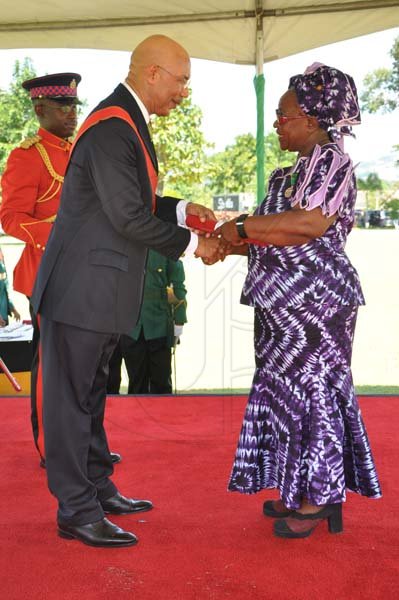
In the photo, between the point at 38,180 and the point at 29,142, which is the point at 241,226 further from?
the point at 29,142

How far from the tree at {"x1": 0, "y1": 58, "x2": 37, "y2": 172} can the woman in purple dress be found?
1811cm

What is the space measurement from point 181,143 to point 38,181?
1061cm

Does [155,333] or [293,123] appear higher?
[293,123]

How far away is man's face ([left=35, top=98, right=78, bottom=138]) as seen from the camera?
3.80 meters

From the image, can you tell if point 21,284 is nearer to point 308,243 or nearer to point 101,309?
point 101,309

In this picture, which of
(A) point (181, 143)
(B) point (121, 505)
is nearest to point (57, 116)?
(B) point (121, 505)

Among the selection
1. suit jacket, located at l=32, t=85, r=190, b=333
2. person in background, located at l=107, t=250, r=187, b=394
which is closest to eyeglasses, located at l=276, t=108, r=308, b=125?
suit jacket, located at l=32, t=85, r=190, b=333

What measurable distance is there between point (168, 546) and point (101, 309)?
908 mm

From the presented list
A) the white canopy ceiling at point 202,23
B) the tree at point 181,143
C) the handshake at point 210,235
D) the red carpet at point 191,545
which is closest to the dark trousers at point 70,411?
the red carpet at point 191,545

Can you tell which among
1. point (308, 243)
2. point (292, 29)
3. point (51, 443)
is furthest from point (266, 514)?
point (292, 29)

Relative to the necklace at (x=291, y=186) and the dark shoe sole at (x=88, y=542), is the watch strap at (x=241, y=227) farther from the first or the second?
the dark shoe sole at (x=88, y=542)

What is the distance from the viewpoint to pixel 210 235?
3.02 metres

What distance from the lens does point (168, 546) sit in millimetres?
2795

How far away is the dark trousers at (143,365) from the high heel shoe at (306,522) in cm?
240
